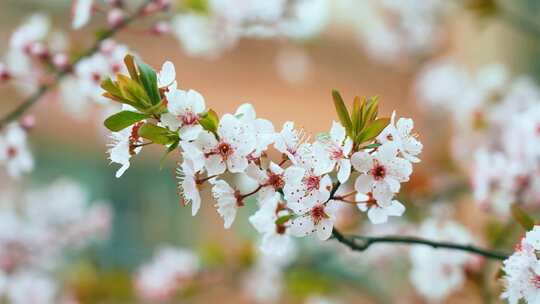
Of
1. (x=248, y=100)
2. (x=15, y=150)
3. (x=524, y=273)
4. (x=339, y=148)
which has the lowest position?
(x=524, y=273)

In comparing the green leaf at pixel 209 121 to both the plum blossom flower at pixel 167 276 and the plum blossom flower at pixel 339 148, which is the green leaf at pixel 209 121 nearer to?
the plum blossom flower at pixel 339 148

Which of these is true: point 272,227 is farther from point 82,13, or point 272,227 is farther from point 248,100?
point 248,100

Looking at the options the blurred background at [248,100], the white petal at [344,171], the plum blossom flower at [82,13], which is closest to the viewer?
the white petal at [344,171]

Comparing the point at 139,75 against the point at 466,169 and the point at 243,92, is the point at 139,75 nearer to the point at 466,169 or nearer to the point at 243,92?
the point at 466,169

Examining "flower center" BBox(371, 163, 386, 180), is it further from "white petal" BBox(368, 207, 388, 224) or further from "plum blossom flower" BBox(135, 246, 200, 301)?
"plum blossom flower" BBox(135, 246, 200, 301)

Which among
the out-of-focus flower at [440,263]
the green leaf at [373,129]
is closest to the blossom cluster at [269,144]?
the green leaf at [373,129]

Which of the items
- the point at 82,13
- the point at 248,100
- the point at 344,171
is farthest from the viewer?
the point at 248,100

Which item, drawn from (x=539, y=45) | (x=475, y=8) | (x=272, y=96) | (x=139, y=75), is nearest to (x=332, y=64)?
(x=272, y=96)

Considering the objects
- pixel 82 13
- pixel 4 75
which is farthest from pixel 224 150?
pixel 4 75

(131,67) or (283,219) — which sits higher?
(131,67)
